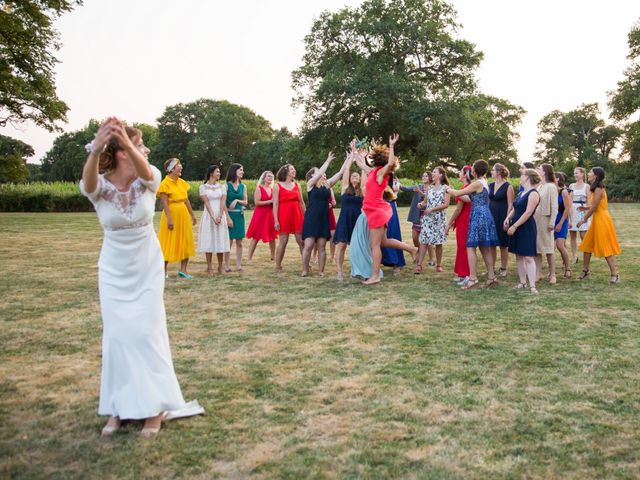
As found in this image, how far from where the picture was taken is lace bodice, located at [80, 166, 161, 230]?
4055mm

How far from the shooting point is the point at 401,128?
40.8m

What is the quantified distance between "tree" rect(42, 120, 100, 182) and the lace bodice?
276 feet

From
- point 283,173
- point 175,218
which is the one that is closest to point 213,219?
point 175,218

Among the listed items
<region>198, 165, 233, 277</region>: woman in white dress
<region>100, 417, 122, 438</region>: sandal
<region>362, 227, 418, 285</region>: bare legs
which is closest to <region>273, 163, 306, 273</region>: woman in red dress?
<region>198, 165, 233, 277</region>: woman in white dress

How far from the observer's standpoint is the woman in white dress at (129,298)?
4.00m

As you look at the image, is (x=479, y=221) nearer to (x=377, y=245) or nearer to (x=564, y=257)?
(x=377, y=245)

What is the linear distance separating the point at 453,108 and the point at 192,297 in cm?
3508

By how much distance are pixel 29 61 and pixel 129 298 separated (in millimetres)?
29131

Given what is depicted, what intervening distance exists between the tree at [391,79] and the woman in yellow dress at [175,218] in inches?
1187

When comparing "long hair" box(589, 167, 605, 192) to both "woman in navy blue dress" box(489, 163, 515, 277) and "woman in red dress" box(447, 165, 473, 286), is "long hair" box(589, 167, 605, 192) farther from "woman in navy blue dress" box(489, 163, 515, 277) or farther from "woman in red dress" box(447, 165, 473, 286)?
"woman in red dress" box(447, 165, 473, 286)

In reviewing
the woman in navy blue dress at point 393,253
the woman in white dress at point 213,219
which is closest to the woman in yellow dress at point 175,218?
the woman in white dress at point 213,219

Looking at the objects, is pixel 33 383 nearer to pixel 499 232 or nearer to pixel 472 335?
pixel 472 335

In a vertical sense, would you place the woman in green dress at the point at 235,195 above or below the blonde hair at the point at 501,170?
below

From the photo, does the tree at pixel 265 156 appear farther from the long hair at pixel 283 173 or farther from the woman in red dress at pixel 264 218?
the long hair at pixel 283 173
